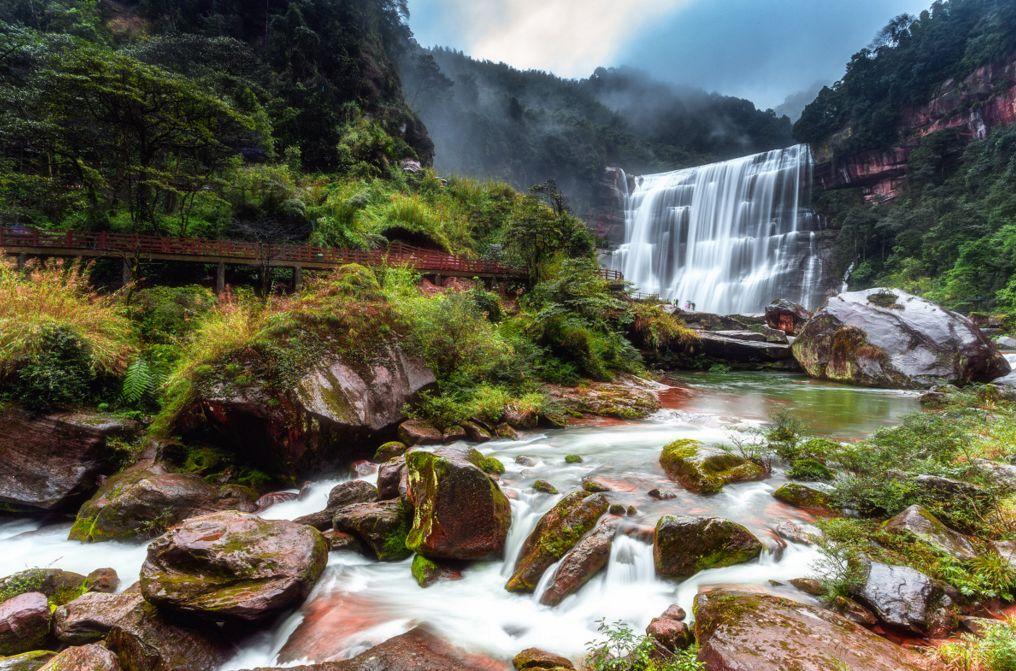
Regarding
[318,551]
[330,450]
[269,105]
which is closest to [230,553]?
[318,551]

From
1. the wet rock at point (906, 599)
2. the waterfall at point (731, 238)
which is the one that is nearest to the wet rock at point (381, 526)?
the wet rock at point (906, 599)

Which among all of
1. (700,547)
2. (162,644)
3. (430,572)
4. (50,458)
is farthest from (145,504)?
(700,547)

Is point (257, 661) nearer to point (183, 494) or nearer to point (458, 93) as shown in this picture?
point (183, 494)

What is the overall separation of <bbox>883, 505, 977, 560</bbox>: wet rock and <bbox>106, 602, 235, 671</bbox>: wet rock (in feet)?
20.7

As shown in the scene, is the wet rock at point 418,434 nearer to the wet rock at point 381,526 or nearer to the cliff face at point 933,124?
the wet rock at point 381,526

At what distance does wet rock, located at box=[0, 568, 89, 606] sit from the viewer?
4.45m

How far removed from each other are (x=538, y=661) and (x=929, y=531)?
12.6 ft

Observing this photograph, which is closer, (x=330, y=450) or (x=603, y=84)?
(x=330, y=450)

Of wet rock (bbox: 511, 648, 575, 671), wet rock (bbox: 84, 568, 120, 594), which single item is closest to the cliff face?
wet rock (bbox: 511, 648, 575, 671)

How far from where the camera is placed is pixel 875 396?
1347 centimetres

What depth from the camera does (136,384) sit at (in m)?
7.63

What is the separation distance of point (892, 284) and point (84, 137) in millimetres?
44850

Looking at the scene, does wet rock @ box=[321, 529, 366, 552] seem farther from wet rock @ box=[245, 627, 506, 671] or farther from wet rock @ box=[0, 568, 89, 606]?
wet rock @ box=[0, 568, 89, 606]

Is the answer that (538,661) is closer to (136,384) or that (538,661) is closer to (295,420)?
(295,420)
